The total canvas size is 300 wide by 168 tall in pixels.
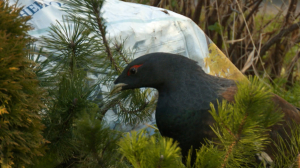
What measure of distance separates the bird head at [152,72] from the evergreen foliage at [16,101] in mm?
486

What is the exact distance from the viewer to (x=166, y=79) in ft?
4.80

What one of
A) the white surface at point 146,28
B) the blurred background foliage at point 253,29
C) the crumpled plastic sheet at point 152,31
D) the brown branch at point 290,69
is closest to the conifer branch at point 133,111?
the crumpled plastic sheet at point 152,31

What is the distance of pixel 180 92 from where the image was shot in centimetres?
141

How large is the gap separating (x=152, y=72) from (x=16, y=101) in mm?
643

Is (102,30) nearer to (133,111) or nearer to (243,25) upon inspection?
(133,111)

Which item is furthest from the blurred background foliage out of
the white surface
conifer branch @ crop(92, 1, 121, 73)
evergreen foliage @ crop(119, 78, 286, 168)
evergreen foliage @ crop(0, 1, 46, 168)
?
evergreen foliage @ crop(119, 78, 286, 168)

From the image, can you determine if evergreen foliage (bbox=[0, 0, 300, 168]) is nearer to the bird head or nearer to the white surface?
the bird head

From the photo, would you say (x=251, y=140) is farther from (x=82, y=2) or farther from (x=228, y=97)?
(x=82, y=2)

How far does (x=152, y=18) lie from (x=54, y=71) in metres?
0.98

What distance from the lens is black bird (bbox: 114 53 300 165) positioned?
4.43ft

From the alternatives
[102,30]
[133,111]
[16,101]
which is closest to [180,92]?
[133,111]

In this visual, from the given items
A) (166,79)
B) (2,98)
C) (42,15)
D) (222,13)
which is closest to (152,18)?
(42,15)

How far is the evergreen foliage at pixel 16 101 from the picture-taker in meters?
0.91

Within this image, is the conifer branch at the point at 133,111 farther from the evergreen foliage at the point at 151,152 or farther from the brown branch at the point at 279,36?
the brown branch at the point at 279,36
